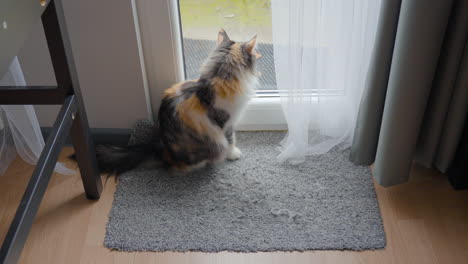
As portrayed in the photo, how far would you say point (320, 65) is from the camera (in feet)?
5.06

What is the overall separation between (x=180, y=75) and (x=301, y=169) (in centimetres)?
55

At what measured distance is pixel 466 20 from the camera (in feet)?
3.93

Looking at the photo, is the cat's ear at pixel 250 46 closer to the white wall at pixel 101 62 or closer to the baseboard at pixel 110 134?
the white wall at pixel 101 62

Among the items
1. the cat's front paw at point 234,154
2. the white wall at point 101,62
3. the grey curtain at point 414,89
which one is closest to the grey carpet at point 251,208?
the cat's front paw at point 234,154

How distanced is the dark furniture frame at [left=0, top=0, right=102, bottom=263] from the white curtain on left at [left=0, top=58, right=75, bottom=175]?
4.1 inches

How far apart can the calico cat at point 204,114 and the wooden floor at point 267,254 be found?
0.40ft

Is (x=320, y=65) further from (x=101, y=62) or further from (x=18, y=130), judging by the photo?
(x=18, y=130)

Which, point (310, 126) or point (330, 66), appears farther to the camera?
point (310, 126)

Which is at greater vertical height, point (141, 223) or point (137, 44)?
point (137, 44)

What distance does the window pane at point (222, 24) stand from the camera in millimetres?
1602

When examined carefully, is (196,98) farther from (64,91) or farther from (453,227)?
(453,227)

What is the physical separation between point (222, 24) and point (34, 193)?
0.89 metres

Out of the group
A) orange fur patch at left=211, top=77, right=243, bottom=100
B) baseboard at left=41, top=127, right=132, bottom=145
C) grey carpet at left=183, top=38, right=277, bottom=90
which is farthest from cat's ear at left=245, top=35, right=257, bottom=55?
baseboard at left=41, top=127, right=132, bottom=145

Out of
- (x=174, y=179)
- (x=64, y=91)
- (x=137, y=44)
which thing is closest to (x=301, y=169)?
(x=174, y=179)
